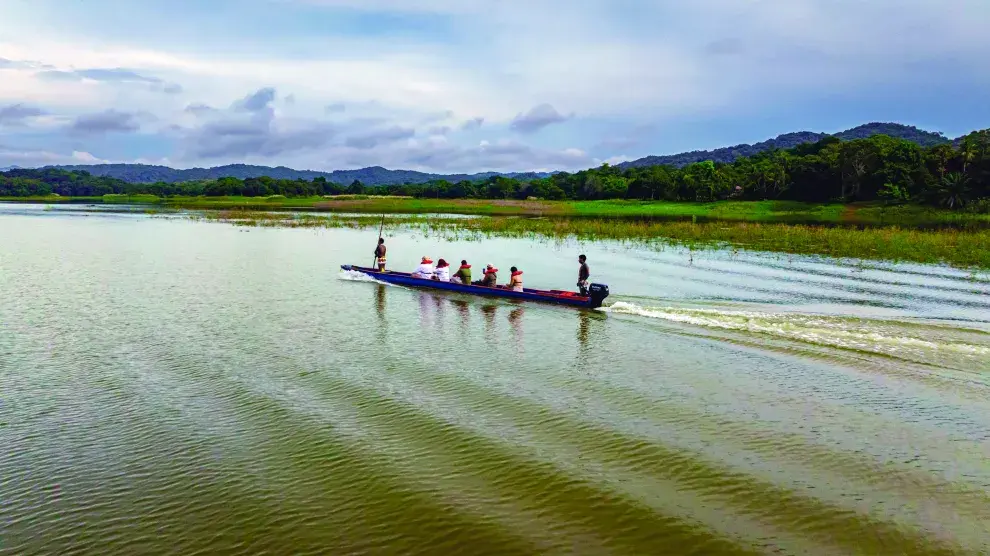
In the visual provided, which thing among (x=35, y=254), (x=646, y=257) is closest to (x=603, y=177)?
(x=646, y=257)

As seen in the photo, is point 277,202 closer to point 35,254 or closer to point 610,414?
point 35,254

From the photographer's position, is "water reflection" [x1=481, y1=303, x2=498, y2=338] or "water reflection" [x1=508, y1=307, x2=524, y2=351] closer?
"water reflection" [x1=508, y1=307, x2=524, y2=351]

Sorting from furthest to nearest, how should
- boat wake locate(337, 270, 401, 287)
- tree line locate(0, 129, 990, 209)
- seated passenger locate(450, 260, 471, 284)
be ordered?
tree line locate(0, 129, 990, 209) < boat wake locate(337, 270, 401, 287) < seated passenger locate(450, 260, 471, 284)

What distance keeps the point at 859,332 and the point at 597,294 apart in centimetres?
823

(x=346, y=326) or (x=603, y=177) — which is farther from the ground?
(x=603, y=177)

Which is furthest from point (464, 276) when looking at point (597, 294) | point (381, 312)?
point (597, 294)

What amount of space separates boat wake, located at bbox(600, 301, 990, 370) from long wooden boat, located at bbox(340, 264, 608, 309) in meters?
1.17

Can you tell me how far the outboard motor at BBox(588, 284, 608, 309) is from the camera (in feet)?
77.7

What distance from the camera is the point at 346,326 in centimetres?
2061

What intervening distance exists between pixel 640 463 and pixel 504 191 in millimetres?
137914

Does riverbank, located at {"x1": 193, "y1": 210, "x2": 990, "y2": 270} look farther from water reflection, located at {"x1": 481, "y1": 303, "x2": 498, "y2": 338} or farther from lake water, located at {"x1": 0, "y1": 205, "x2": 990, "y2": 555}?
water reflection, located at {"x1": 481, "y1": 303, "x2": 498, "y2": 338}

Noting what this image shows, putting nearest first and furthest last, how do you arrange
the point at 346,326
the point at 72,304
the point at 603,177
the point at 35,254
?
the point at 346,326, the point at 72,304, the point at 35,254, the point at 603,177

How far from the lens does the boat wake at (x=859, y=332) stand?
666 inches

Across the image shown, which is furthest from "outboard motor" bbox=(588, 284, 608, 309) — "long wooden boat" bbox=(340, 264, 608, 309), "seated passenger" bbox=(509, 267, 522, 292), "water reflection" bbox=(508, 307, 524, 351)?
"seated passenger" bbox=(509, 267, 522, 292)
